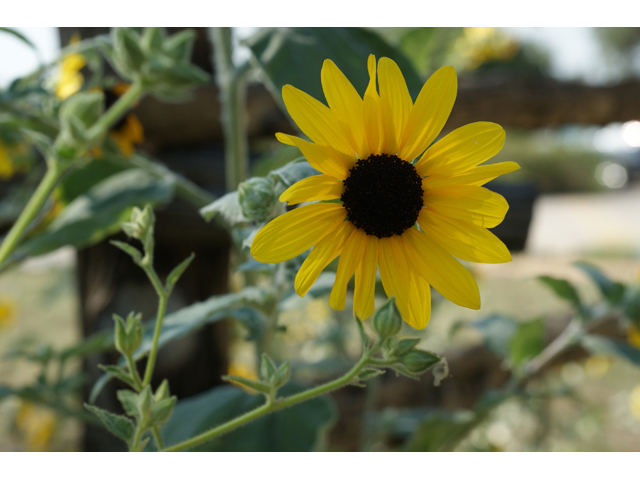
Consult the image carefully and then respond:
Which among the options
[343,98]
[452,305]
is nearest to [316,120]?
[343,98]

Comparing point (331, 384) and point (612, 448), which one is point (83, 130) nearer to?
point (331, 384)

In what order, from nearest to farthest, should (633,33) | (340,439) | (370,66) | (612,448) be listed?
(370,66) < (340,439) < (612,448) < (633,33)

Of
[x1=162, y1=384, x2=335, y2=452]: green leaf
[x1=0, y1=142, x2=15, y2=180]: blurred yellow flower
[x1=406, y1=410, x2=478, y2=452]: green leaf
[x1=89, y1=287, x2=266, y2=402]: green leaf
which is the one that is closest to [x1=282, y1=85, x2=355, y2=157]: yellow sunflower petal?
[x1=89, y1=287, x2=266, y2=402]: green leaf

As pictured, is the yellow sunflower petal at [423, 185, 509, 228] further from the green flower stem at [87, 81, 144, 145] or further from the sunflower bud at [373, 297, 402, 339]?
the green flower stem at [87, 81, 144, 145]

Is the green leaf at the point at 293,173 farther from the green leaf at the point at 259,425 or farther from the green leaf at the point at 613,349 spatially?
the green leaf at the point at 613,349

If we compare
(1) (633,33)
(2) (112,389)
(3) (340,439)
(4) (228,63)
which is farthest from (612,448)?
(1) (633,33)

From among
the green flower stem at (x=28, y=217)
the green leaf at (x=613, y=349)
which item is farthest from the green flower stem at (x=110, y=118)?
the green leaf at (x=613, y=349)
